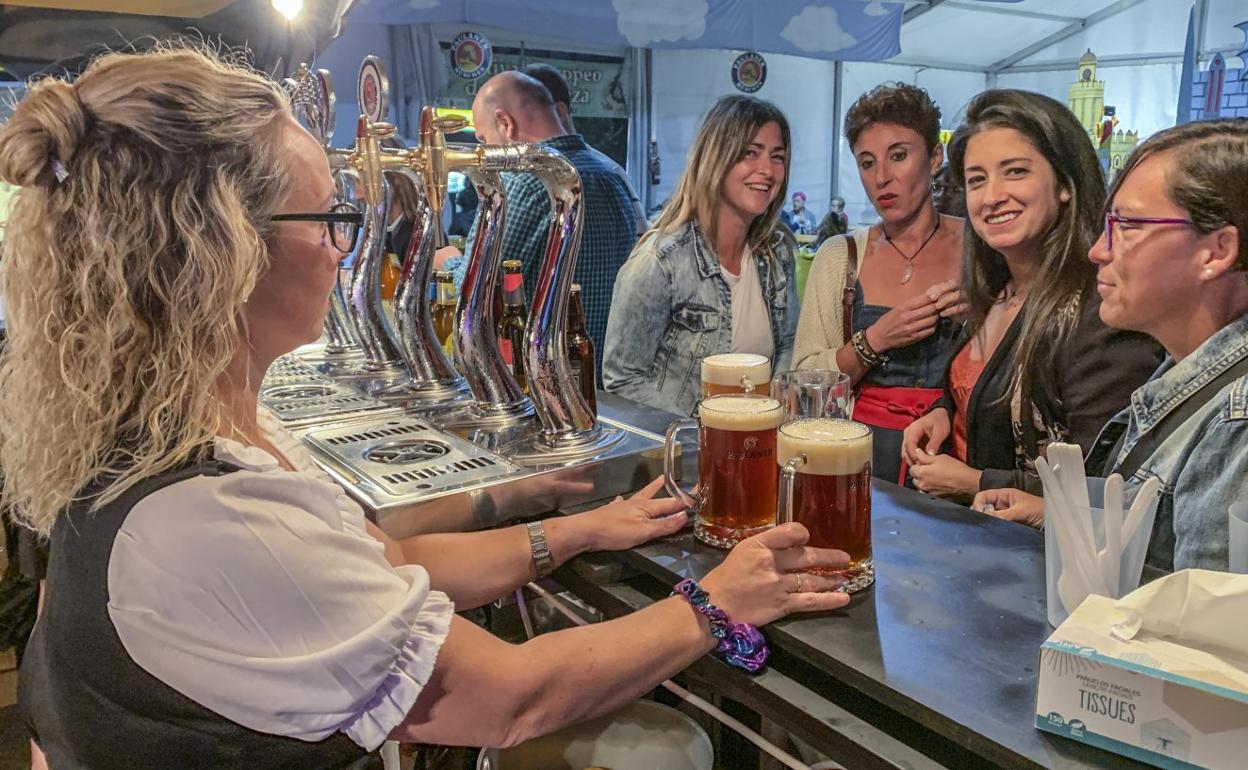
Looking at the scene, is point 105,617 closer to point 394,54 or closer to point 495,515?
point 495,515

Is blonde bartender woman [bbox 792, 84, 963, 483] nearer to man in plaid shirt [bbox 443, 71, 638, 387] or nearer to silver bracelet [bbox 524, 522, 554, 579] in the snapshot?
man in plaid shirt [bbox 443, 71, 638, 387]

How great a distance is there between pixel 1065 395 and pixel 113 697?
1.70 meters

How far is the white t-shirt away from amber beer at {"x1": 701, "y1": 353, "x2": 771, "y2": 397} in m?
1.12

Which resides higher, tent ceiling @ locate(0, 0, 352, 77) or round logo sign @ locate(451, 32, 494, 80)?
round logo sign @ locate(451, 32, 494, 80)

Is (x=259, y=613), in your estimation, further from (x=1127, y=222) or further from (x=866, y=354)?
(x=866, y=354)

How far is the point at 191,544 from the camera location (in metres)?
0.82

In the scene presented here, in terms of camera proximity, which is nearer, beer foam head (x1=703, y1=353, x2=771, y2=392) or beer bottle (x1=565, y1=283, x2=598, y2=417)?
beer foam head (x1=703, y1=353, x2=771, y2=392)

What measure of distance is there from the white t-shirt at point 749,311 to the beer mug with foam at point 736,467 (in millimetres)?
1335

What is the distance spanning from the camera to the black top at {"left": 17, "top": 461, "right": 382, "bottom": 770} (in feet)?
2.74

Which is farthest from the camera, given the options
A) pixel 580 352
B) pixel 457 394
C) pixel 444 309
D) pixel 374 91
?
pixel 444 309

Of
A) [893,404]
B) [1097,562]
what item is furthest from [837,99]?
[1097,562]

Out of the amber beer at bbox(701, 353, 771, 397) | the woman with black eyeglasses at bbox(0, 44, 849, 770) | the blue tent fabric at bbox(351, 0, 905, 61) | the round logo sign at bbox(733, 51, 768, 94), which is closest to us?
the woman with black eyeglasses at bbox(0, 44, 849, 770)

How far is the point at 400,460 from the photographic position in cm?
154

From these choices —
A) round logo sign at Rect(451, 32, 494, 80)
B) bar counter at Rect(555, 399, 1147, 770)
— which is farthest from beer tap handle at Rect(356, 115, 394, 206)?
round logo sign at Rect(451, 32, 494, 80)
